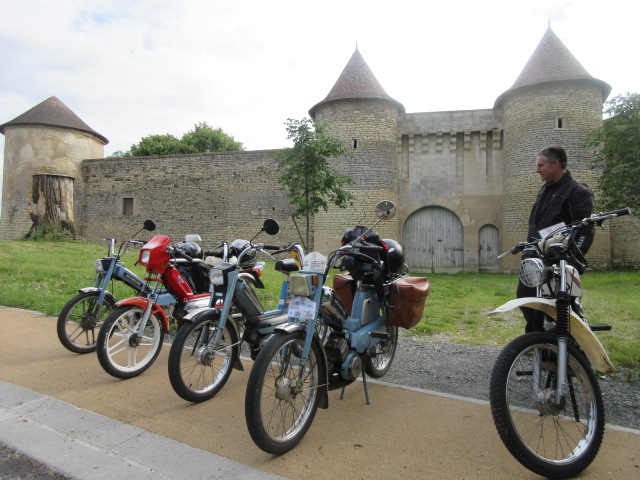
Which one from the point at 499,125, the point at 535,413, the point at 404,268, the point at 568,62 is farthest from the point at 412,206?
the point at 535,413

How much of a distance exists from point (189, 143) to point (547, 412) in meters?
38.0

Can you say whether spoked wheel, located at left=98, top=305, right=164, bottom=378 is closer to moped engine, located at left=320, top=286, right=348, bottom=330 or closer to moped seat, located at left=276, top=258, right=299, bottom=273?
moped seat, located at left=276, top=258, right=299, bottom=273

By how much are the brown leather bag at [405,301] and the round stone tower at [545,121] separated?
1487 cm

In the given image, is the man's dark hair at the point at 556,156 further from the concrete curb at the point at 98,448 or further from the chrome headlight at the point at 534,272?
the concrete curb at the point at 98,448

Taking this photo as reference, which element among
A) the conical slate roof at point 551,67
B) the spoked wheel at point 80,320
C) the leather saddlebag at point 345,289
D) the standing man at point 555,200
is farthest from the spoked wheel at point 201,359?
the conical slate roof at point 551,67

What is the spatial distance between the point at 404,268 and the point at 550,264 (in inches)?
57.6

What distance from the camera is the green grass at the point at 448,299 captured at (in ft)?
17.8

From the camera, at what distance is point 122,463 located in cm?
239

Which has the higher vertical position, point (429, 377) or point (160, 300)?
point (160, 300)

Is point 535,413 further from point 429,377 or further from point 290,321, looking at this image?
point 290,321

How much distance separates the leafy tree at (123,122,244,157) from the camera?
36.8 meters

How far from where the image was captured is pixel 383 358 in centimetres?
388

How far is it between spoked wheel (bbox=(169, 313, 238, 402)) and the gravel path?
1.37 metres

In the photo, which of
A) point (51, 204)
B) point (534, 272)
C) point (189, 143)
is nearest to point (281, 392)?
point (534, 272)
